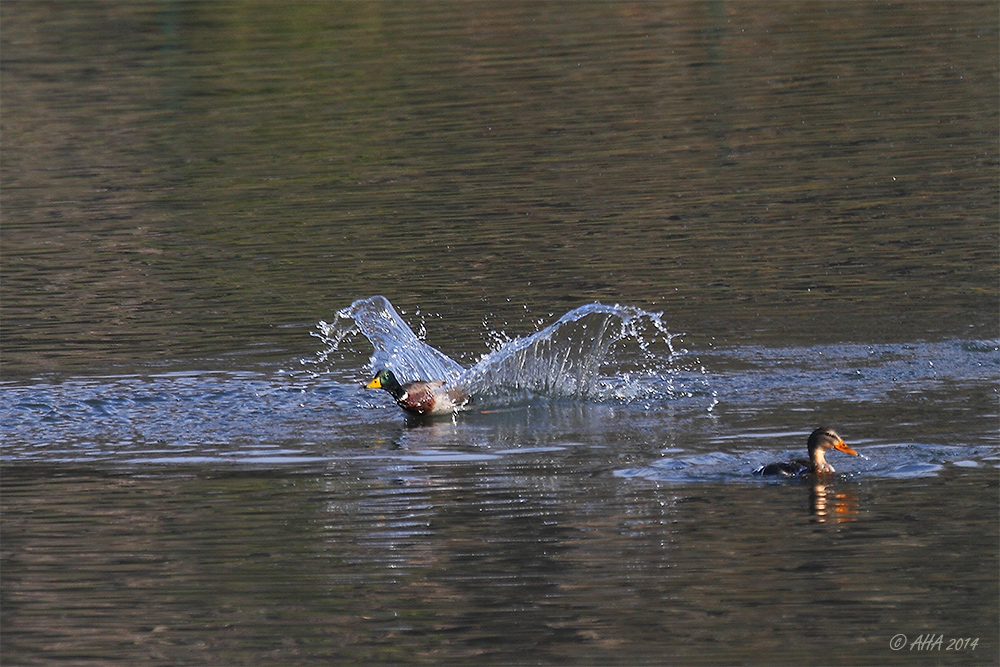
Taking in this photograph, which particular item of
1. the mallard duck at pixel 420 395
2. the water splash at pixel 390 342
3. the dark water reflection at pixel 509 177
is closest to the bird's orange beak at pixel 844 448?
the dark water reflection at pixel 509 177

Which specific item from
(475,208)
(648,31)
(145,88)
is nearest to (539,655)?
(475,208)

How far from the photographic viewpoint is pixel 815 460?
35.1 ft

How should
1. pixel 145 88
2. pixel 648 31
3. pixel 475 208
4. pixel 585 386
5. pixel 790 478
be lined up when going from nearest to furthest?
pixel 790 478
pixel 585 386
pixel 475 208
pixel 145 88
pixel 648 31

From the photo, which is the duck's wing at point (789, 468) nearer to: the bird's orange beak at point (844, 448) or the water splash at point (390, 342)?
the bird's orange beak at point (844, 448)

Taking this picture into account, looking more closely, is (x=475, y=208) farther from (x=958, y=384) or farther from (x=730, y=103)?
(x=958, y=384)

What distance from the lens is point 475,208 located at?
68.7 ft

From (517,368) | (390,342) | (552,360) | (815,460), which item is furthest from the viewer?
(390,342)

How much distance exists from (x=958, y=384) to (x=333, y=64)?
76.6 feet

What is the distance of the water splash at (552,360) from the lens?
13562 mm

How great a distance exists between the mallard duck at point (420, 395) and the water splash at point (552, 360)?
0.38 feet

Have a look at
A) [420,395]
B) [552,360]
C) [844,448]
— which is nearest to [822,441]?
[844,448]

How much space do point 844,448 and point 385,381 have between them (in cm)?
410

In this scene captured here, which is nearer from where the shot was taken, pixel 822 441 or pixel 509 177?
pixel 822 441

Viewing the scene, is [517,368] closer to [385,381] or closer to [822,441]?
[385,381]
